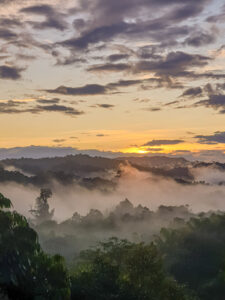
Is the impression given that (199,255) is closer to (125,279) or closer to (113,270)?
(125,279)

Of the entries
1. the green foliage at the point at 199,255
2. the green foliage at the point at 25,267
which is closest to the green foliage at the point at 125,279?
the green foliage at the point at 25,267

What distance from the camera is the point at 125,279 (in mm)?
42906

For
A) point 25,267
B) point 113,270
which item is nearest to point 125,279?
point 113,270

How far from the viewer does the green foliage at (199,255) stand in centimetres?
6188

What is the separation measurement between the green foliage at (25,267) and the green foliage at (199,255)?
36.1 m

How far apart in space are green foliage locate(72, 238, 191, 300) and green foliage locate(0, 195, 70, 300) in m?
6.42

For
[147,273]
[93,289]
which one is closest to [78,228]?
[147,273]

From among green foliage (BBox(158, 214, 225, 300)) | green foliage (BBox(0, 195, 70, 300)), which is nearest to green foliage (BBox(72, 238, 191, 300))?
green foliage (BBox(0, 195, 70, 300))

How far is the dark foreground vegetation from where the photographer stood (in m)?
26.3

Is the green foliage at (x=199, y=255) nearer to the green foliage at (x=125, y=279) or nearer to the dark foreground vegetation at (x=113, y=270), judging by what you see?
the dark foreground vegetation at (x=113, y=270)

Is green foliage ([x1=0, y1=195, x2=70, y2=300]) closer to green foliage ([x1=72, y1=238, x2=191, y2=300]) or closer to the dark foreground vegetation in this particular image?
the dark foreground vegetation

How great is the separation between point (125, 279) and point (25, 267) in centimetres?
1818

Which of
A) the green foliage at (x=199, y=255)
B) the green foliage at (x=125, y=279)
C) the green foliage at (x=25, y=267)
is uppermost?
the green foliage at (x=25, y=267)

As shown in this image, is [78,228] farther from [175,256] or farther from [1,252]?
[1,252]
